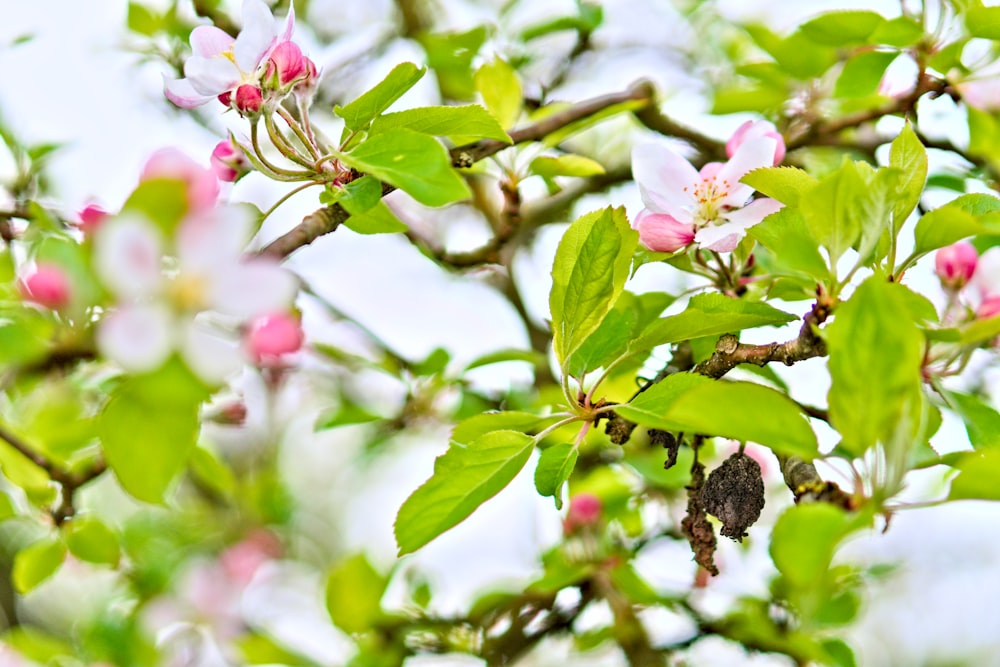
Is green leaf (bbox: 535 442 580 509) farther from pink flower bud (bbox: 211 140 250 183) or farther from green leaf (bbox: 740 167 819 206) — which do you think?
pink flower bud (bbox: 211 140 250 183)

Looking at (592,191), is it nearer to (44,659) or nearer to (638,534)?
(638,534)

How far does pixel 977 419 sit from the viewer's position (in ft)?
1.98

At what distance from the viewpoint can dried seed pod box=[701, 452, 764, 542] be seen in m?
0.63

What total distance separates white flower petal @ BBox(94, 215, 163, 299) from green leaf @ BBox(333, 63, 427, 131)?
10.1 inches

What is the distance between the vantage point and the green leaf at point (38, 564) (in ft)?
3.46

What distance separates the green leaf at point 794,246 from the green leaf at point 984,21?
35cm

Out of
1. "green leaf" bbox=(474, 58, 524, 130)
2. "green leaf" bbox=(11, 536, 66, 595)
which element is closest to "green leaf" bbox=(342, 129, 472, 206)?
"green leaf" bbox=(474, 58, 524, 130)

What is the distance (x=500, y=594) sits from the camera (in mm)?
1201

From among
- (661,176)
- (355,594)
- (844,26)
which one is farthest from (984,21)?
(355,594)

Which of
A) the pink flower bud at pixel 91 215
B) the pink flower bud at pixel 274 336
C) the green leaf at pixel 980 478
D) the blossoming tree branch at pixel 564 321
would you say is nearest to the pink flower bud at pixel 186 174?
the blossoming tree branch at pixel 564 321

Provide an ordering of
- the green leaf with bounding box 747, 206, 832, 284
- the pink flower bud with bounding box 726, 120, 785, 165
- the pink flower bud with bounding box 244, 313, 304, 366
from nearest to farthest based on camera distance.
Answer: the green leaf with bounding box 747, 206, 832, 284, the pink flower bud with bounding box 726, 120, 785, 165, the pink flower bud with bounding box 244, 313, 304, 366

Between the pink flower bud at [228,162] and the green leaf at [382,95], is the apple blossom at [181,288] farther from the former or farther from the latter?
the pink flower bud at [228,162]

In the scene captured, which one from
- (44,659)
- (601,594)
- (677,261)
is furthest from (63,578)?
(677,261)

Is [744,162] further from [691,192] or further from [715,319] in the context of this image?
[715,319]
